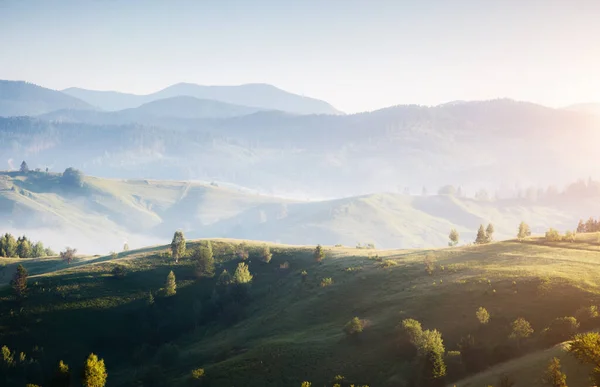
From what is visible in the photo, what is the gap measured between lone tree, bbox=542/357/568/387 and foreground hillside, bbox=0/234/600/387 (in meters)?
1.95

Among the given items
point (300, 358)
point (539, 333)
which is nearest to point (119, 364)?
point (300, 358)

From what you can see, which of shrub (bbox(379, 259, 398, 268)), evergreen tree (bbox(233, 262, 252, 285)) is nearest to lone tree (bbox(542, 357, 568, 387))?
shrub (bbox(379, 259, 398, 268))

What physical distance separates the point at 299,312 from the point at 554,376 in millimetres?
62219

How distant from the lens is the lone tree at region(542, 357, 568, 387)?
139ft

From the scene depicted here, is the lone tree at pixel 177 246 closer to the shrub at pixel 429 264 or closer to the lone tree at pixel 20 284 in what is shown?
the lone tree at pixel 20 284

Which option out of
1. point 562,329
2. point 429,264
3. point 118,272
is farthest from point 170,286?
point 562,329

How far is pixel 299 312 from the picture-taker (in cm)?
9744

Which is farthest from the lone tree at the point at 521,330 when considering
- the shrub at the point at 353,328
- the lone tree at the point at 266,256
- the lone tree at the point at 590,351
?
the lone tree at the point at 266,256

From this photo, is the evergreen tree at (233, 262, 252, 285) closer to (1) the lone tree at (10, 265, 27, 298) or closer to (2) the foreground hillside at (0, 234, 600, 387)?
(2) the foreground hillside at (0, 234, 600, 387)

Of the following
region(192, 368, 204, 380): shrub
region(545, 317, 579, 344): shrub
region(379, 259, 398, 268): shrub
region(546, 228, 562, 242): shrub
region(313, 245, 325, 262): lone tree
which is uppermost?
region(546, 228, 562, 242): shrub

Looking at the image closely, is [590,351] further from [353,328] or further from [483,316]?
[353,328]

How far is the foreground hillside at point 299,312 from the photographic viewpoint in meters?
64.2

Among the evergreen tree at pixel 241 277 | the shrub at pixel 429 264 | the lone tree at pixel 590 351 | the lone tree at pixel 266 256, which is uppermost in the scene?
A: the lone tree at pixel 590 351

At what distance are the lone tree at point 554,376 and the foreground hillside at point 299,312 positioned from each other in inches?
76.7
